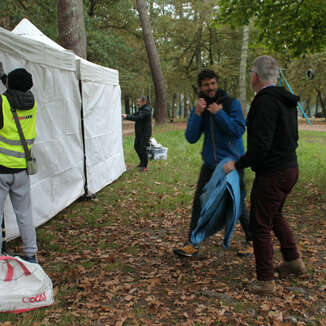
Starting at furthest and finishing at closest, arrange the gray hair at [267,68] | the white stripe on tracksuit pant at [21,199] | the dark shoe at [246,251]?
1. the dark shoe at [246,251]
2. the white stripe on tracksuit pant at [21,199]
3. the gray hair at [267,68]

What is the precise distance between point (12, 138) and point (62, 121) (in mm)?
2536

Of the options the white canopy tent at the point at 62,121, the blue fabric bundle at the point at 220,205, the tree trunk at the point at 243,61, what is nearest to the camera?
the blue fabric bundle at the point at 220,205

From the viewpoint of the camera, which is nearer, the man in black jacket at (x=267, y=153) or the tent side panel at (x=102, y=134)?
the man in black jacket at (x=267, y=153)

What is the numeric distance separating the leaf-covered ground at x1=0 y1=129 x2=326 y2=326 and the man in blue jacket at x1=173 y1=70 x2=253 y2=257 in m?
0.93

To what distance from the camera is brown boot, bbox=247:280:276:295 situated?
3.26m

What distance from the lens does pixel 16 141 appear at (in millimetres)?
3340

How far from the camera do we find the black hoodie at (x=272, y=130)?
294cm

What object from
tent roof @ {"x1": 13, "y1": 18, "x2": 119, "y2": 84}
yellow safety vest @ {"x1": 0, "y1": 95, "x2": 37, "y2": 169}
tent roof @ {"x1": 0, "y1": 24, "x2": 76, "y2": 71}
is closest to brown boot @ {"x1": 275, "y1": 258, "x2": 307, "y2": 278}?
yellow safety vest @ {"x1": 0, "y1": 95, "x2": 37, "y2": 169}

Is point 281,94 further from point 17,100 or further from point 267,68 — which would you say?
point 17,100

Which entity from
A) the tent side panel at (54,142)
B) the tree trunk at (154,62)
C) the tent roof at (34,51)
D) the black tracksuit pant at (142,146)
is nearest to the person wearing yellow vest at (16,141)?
the tent roof at (34,51)

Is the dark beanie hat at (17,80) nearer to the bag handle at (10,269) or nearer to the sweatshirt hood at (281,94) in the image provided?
the bag handle at (10,269)

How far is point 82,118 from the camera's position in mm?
6590

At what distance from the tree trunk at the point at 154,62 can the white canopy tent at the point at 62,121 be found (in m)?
13.4

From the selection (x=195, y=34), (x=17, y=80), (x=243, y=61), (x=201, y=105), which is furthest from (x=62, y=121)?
(x=195, y=34)
